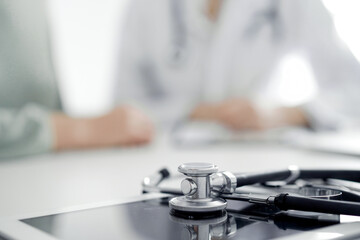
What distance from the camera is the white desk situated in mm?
420

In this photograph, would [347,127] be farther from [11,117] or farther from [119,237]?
[119,237]

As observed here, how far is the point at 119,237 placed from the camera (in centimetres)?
26

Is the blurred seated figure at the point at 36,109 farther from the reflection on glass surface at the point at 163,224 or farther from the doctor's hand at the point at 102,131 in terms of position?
the reflection on glass surface at the point at 163,224

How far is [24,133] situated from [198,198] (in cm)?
55

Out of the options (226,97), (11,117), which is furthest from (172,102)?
(11,117)

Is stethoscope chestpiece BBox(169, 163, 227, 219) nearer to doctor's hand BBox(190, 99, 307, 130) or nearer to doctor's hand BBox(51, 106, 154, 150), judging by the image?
doctor's hand BBox(51, 106, 154, 150)


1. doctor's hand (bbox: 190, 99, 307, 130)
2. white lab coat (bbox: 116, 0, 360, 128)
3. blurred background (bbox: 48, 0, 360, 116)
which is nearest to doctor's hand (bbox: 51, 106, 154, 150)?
doctor's hand (bbox: 190, 99, 307, 130)

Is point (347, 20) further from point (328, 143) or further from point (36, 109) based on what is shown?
point (36, 109)

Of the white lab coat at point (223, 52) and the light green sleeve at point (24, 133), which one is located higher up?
the white lab coat at point (223, 52)

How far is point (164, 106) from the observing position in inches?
51.7

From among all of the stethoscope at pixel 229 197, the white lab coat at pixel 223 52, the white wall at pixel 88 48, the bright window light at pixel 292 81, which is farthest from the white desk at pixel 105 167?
the white wall at pixel 88 48

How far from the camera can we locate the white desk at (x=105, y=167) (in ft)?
1.38

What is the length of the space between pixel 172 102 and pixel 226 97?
0.17 m

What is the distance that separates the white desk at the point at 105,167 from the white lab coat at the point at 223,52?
1.48ft
